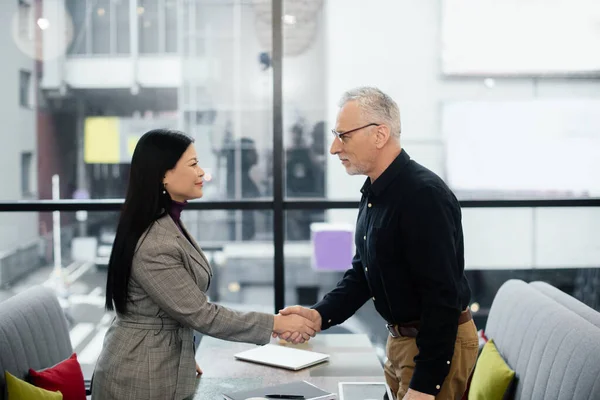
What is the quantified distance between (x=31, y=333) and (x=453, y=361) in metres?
1.70

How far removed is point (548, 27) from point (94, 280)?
9.38 ft

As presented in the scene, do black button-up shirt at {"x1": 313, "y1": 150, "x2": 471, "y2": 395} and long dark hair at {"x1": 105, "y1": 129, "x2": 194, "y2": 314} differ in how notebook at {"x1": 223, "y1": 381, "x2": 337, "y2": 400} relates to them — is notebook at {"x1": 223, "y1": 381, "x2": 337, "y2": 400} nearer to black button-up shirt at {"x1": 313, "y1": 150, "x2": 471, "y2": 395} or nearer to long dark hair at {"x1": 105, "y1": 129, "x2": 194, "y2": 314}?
black button-up shirt at {"x1": 313, "y1": 150, "x2": 471, "y2": 395}

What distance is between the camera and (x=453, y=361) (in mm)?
2285

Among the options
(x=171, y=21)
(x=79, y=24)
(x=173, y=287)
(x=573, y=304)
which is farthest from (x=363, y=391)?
(x=79, y=24)

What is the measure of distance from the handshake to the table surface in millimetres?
125

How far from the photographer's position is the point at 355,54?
3965mm

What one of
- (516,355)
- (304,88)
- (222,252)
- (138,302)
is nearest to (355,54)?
(304,88)

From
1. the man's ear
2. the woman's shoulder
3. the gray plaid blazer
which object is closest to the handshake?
the gray plaid blazer

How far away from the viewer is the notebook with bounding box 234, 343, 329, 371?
2.66m

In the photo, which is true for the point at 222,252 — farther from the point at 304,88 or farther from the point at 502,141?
the point at 502,141

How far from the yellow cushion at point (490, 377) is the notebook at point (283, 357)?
2.25ft

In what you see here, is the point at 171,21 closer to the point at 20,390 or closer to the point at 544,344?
the point at 20,390

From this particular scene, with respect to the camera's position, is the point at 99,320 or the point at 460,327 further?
the point at 99,320

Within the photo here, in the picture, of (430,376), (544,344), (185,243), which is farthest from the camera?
(544,344)
